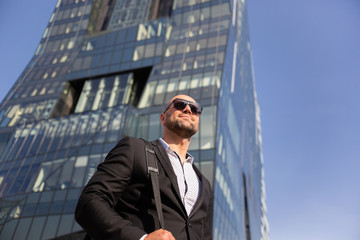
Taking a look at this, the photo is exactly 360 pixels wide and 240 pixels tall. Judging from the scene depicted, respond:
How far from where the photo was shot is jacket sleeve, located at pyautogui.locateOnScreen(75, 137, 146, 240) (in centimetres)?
203

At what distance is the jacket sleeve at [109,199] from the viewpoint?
203cm

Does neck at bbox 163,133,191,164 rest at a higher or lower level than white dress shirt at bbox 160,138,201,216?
higher

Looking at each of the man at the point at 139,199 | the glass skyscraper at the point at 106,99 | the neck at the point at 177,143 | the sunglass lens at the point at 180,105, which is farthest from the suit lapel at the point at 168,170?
the glass skyscraper at the point at 106,99

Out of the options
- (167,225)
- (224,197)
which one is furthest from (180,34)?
(167,225)

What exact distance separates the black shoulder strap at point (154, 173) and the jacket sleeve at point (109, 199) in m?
0.13

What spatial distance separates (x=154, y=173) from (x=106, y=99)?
3264 centimetres

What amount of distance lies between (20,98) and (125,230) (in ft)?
126

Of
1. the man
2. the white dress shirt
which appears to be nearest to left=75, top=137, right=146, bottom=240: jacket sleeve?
the man

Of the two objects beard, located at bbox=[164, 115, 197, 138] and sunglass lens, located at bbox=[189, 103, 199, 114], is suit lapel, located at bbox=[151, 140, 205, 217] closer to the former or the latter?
beard, located at bbox=[164, 115, 197, 138]

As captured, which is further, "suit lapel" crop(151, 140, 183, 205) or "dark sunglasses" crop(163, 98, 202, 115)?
Result: "dark sunglasses" crop(163, 98, 202, 115)

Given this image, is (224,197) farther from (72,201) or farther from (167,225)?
(167,225)

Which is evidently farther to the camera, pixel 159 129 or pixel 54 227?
pixel 159 129

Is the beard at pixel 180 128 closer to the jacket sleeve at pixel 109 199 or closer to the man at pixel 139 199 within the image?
the man at pixel 139 199

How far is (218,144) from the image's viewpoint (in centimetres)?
2723
